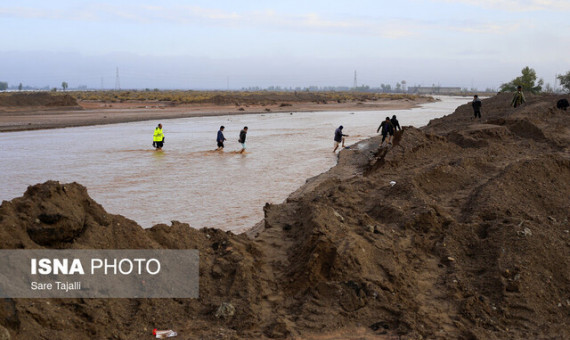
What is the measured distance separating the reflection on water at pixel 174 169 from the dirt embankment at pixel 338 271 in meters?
3.21

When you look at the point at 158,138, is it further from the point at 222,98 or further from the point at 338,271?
the point at 222,98

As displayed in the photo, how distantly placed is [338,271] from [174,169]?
39.0 ft

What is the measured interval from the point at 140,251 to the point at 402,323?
3219mm

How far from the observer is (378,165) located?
14.6m

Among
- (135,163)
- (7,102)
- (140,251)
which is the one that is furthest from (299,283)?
(7,102)

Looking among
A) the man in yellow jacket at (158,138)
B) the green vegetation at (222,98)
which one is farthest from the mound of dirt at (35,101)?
the man in yellow jacket at (158,138)

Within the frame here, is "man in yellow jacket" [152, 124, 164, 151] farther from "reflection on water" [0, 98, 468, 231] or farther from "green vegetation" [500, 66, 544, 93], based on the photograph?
"green vegetation" [500, 66, 544, 93]

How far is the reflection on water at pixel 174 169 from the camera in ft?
39.2

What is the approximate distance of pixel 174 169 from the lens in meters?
17.3

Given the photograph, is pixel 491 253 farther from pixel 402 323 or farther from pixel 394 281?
pixel 402 323

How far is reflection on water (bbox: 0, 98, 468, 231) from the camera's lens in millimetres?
11945

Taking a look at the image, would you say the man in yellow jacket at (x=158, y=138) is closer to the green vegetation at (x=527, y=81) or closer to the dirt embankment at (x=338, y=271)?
the dirt embankment at (x=338, y=271)

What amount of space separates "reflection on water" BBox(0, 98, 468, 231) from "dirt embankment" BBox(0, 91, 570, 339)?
10.5 feet

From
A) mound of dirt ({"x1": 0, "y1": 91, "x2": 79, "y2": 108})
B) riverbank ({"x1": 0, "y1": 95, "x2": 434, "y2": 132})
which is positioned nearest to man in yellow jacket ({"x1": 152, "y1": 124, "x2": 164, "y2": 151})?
riverbank ({"x1": 0, "y1": 95, "x2": 434, "y2": 132})
